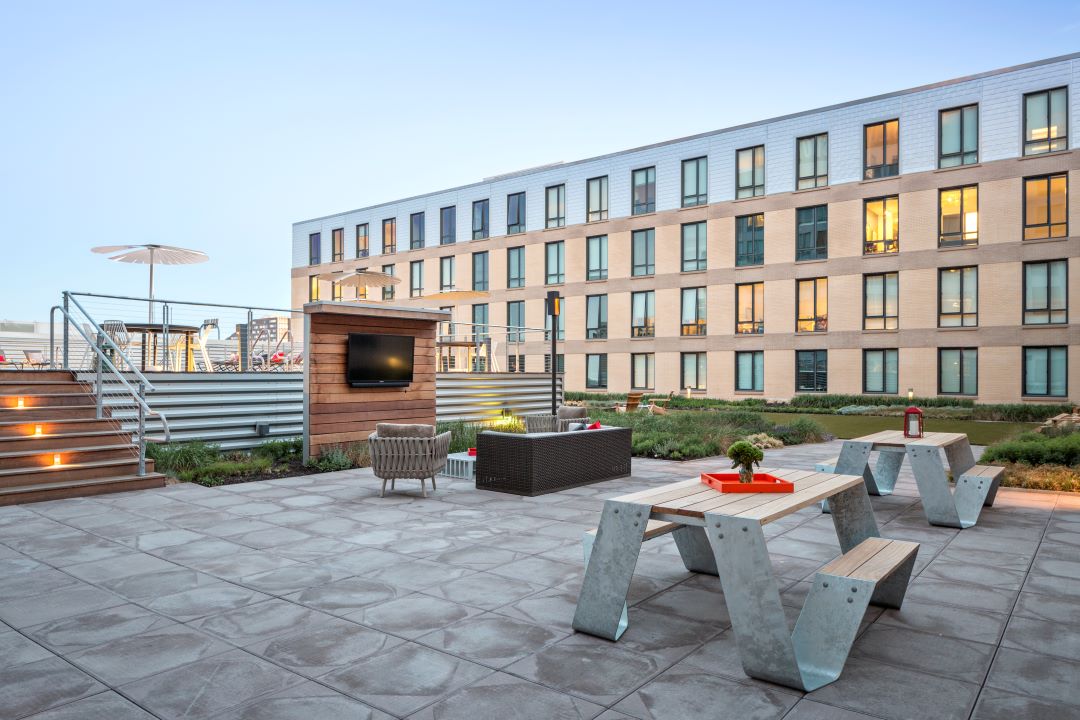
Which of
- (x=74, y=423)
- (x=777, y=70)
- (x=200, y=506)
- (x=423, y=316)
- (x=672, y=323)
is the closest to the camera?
(x=200, y=506)

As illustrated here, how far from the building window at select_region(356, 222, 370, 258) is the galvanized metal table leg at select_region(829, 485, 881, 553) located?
3861 centimetres

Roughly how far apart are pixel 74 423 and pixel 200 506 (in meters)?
3.24

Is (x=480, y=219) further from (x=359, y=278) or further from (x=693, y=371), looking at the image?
(x=359, y=278)

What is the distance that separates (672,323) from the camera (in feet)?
98.5

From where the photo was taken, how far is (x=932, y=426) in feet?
63.6

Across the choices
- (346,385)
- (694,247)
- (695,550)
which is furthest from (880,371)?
(695,550)

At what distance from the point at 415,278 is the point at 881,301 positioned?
23553 millimetres

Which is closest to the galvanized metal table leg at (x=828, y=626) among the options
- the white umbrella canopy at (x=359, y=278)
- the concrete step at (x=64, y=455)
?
the concrete step at (x=64, y=455)

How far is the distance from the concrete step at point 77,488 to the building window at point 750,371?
23497mm

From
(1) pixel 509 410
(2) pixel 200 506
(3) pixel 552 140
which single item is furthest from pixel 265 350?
(3) pixel 552 140

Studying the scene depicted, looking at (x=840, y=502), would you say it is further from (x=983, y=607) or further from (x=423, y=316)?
(x=423, y=316)

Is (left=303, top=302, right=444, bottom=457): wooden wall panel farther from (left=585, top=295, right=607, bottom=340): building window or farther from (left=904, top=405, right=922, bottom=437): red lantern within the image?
(left=585, top=295, right=607, bottom=340): building window

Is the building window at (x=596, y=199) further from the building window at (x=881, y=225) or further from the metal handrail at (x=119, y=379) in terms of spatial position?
the metal handrail at (x=119, y=379)

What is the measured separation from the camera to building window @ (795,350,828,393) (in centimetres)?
2662
